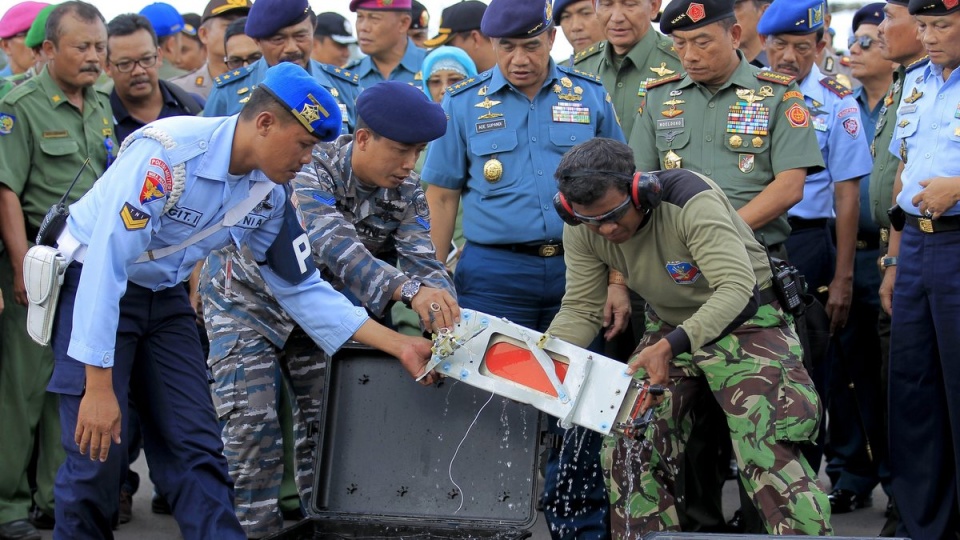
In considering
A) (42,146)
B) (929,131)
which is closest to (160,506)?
(42,146)

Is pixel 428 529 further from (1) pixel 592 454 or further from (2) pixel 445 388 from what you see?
(1) pixel 592 454

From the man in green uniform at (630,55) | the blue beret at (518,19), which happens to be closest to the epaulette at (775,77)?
the man in green uniform at (630,55)

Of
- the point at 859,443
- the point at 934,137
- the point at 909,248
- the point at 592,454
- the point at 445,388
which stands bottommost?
the point at 859,443

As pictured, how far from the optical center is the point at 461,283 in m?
5.21

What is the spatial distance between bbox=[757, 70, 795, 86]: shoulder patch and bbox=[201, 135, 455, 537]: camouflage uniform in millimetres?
1525

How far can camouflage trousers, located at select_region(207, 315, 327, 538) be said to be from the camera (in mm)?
4605

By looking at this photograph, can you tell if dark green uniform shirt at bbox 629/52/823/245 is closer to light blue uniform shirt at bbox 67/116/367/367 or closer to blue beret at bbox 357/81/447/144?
blue beret at bbox 357/81/447/144

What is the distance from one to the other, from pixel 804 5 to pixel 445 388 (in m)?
2.59

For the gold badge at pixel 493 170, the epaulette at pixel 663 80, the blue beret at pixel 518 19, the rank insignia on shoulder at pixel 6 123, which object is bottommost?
the gold badge at pixel 493 170

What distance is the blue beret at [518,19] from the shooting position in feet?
16.5

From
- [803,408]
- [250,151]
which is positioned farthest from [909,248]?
[250,151]

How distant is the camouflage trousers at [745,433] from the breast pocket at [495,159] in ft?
3.20

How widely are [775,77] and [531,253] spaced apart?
1228mm

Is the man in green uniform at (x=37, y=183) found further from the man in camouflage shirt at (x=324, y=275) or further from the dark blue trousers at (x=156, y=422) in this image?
the dark blue trousers at (x=156, y=422)
